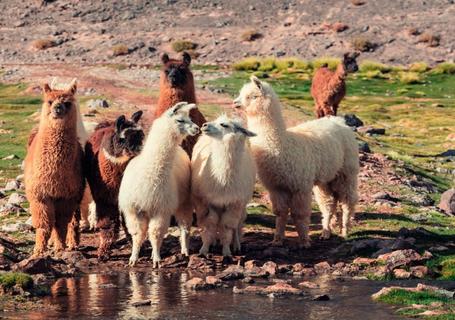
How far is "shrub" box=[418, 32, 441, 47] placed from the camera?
6172 centimetres

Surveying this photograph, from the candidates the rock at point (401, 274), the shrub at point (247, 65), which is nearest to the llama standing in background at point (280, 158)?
the rock at point (401, 274)

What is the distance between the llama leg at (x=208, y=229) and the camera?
14406 millimetres

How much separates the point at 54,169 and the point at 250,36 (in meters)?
49.9

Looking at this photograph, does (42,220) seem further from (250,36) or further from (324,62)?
(250,36)

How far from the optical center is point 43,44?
201 feet

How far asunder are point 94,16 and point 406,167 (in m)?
46.6

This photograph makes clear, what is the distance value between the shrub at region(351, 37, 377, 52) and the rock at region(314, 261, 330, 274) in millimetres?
48009

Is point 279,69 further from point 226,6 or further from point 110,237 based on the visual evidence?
point 110,237

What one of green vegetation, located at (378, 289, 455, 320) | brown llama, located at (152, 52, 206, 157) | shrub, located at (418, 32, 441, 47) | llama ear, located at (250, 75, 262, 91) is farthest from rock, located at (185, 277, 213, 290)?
shrub, located at (418, 32, 441, 47)

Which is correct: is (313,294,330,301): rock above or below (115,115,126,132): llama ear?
below

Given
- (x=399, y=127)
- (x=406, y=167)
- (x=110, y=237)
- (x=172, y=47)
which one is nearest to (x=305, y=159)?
(x=110, y=237)

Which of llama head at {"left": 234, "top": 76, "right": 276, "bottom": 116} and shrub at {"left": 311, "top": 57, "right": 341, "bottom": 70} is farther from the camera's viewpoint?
shrub at {"left": 311, "top": 57, "right": 341, "bottom": 70}

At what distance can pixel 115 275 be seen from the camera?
44.6 ft

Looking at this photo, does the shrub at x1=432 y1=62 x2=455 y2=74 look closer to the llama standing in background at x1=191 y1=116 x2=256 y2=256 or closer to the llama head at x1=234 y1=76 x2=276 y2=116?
the llama head at x1=234 y1=76 x2=276 y2=116
